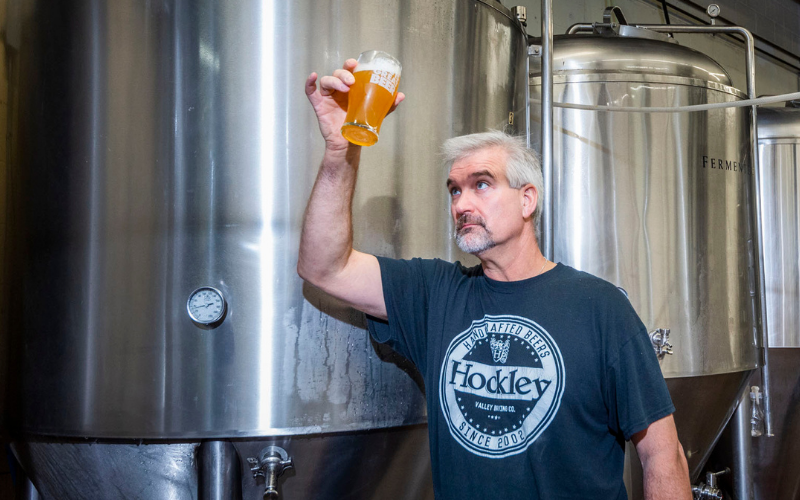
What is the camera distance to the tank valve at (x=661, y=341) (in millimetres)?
2520

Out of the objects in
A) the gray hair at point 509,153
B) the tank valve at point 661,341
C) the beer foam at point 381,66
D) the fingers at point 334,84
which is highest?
the beer foam at point 381,66

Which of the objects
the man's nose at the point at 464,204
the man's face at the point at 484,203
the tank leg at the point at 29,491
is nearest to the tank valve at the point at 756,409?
the man's face at the point at 484,203

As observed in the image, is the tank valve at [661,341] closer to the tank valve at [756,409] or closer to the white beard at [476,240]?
the tank valve at [756,409]

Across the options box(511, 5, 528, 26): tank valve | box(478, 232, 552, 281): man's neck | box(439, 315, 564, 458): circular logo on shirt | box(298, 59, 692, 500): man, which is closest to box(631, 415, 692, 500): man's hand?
box(298, 59, 692, 500): man

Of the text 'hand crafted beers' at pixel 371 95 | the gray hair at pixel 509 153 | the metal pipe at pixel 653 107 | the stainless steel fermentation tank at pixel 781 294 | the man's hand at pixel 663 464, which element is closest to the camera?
the text 'hand crafted beers' at pixel 371 95

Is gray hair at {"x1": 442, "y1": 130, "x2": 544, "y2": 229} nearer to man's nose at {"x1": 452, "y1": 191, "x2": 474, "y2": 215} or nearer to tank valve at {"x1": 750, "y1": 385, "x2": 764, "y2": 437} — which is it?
man's nose at {"x1": 452, "y1": 191, "x2": 474, "y2": 215}

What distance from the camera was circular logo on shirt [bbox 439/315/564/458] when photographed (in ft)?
4.52

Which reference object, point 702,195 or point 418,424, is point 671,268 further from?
point 418,424

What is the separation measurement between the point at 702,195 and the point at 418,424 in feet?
5.32

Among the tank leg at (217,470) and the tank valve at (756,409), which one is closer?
the tank leg at (217,470)

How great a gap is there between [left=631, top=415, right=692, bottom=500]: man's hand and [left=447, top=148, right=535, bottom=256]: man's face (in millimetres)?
489

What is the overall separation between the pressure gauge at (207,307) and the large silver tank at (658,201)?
58.1 inches

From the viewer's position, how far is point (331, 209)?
1436mm

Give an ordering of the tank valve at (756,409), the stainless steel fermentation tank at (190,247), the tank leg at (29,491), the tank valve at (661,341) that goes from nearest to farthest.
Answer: the stainless steel fermentation tank at (190,247)
the tank leg at (29,491)
the tank valve at (661,341)
the tank valve at (756,409)
